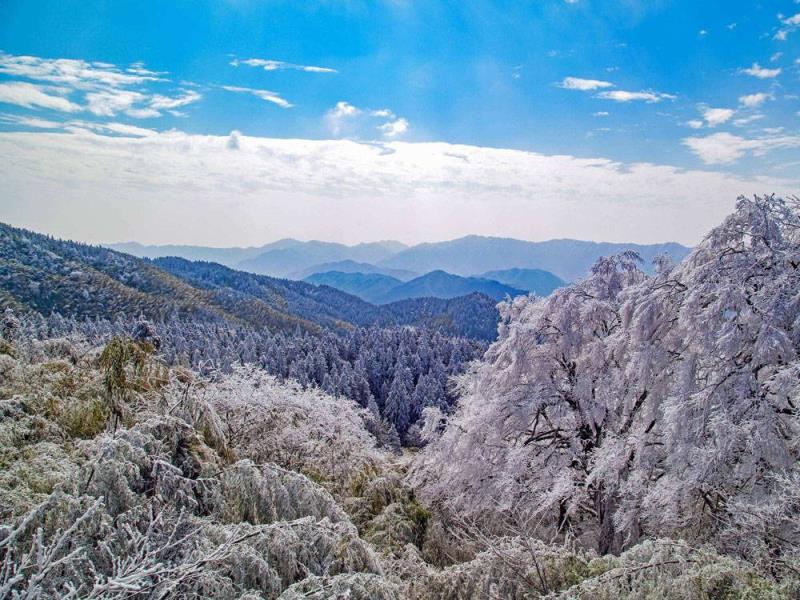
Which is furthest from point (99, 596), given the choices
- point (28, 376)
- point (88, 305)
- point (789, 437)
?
point (88, 305)

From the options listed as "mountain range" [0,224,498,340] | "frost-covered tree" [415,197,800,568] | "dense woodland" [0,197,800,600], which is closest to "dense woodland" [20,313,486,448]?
"mountain range" [0,224,498,340]

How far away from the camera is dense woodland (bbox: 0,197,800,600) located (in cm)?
373

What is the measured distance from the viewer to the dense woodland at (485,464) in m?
3.73

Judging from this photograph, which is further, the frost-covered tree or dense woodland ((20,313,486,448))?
dense woodland ((20,313,486,448))

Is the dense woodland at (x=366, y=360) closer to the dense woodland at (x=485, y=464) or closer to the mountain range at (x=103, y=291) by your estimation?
the mountain range at (x=103, y=291)

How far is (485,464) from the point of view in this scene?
10.6 meters

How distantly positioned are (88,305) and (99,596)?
514ft

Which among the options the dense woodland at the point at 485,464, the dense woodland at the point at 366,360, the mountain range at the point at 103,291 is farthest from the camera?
the mountain range at the point at 103,291

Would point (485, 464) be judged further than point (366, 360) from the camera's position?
No

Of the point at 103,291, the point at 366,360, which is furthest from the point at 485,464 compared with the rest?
the point at 103,291

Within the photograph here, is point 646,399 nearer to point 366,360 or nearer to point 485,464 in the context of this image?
point 485,464

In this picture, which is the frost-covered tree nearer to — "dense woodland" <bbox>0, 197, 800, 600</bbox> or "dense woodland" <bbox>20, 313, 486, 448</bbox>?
"dense woodland" <bbox>0, 197, 800, 600</bbox>

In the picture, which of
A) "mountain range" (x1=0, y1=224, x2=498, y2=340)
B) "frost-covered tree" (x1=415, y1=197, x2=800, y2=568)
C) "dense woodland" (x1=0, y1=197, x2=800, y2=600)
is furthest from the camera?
"mountain range" (x1=0, y1=224, x2=498, y2=340)

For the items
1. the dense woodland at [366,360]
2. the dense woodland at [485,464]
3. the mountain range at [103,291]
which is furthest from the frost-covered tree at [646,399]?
the mountain range at [103,291]
